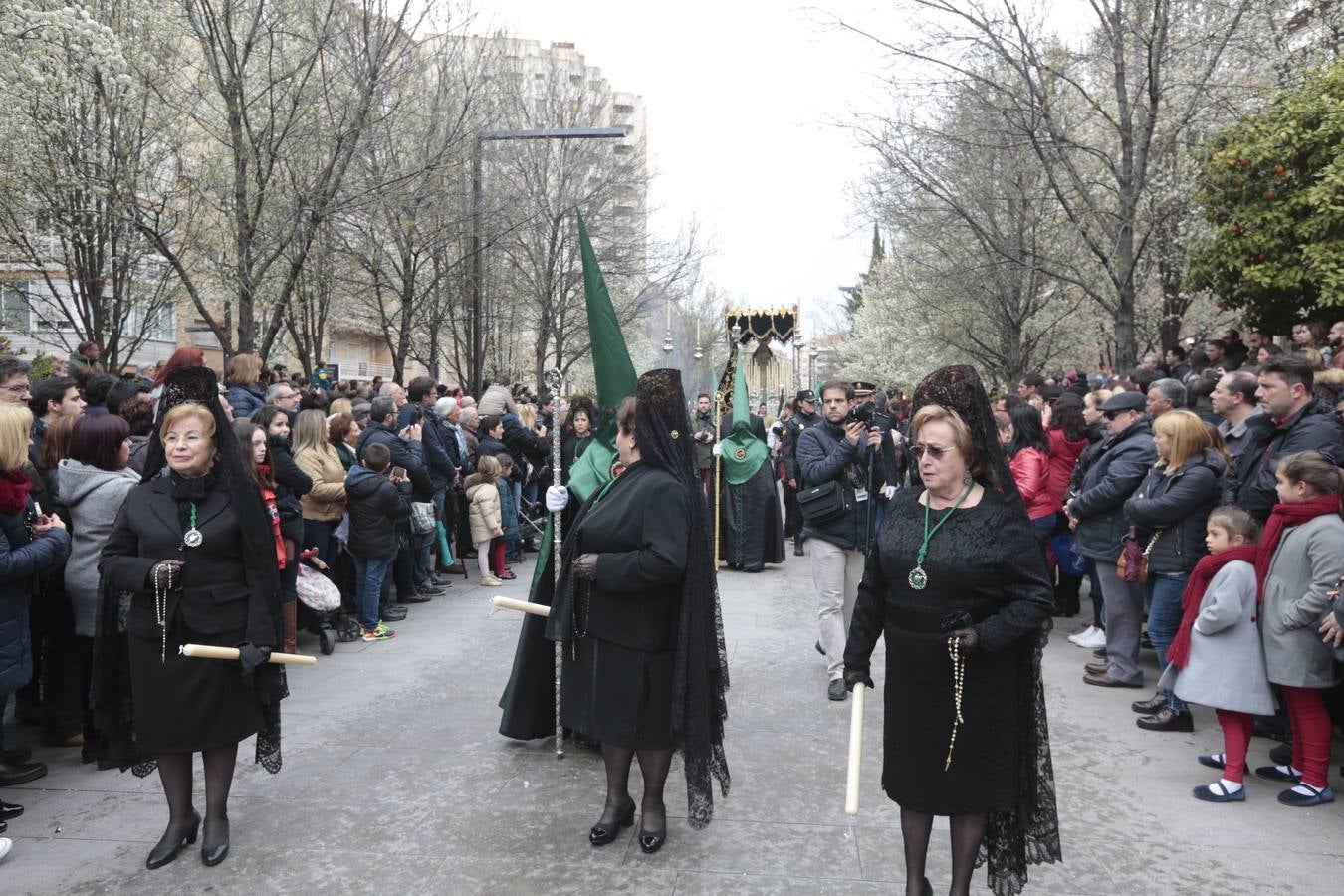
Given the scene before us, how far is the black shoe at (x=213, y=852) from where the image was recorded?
4.08 metres

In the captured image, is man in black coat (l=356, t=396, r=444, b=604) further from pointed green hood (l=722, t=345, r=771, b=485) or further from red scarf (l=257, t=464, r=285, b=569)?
pointed green hood (l=722, t=345, r=771, b=485)

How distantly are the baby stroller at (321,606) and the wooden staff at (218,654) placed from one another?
313 cm

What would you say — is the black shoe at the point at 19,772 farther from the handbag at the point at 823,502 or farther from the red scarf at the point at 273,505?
the handbag at the point at 823,502

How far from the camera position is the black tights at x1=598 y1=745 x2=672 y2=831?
4270 mm

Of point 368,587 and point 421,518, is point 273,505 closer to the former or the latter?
point 368,587

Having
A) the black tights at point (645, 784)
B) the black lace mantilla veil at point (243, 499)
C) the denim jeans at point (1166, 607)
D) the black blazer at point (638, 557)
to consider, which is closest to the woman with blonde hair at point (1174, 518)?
the denim jeans at point (1166, 607)

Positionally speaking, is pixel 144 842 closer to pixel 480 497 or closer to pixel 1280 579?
pixel 1280 579

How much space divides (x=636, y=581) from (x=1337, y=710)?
14.2 feet

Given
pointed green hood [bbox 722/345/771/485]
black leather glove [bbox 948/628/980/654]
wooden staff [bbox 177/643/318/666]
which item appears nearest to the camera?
black leather glove [bbox 948/628/980/654]

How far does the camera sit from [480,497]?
10352 mm

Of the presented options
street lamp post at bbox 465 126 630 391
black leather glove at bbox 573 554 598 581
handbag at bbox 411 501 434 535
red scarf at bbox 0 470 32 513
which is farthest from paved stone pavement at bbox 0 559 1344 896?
street lamp post at bbox 465 126 630 391

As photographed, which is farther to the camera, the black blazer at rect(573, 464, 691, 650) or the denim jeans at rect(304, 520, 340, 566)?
the denim jeans at rect(304, 520, 340, 566)

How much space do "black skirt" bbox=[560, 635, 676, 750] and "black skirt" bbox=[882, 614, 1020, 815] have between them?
1.16 meters

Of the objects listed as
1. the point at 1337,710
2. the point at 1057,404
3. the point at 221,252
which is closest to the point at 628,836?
the point at 1337,710
